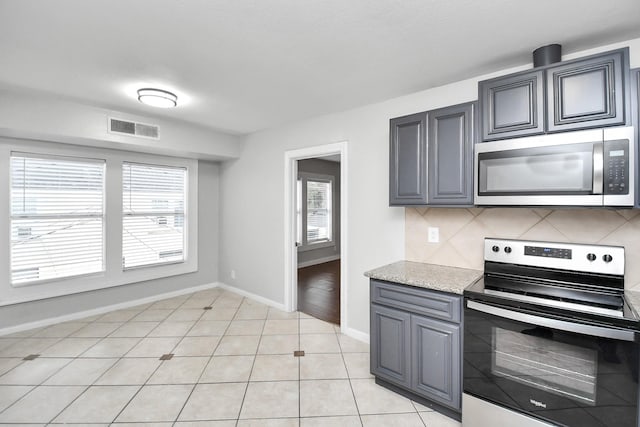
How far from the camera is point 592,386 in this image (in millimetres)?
1522

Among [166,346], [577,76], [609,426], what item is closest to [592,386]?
[609,426]

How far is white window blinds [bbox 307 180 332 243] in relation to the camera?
7.02m

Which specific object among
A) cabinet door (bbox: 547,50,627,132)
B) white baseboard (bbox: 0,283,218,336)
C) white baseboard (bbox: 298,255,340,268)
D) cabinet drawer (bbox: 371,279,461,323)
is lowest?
white baseboard (bbox: 0,283,218,336)

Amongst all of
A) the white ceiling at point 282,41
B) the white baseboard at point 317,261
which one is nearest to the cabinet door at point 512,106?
the white ceiling at point 282,41

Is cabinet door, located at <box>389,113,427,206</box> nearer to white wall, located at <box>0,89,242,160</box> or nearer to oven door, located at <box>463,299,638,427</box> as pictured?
oven door, located at <box>463,299,638,427</box>

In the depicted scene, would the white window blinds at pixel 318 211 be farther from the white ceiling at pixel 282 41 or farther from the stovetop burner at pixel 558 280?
the stovetop burner at pixel 558 280

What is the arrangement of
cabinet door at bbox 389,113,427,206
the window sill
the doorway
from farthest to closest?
the doorway, the window sill, cabinet door at bbox 389,113,427,206

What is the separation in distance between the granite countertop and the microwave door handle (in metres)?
0.89

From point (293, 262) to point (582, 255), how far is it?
2.90m

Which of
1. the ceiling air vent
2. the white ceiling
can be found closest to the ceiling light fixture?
the white ceiling

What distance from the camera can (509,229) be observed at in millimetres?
2287

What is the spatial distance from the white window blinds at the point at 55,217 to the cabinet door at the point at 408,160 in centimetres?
363

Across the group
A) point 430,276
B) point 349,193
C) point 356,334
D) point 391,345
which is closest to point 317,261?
point 356,334

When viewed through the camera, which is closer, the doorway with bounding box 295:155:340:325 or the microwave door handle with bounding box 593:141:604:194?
the microwave door handle with bounding box 593:141:604:194
